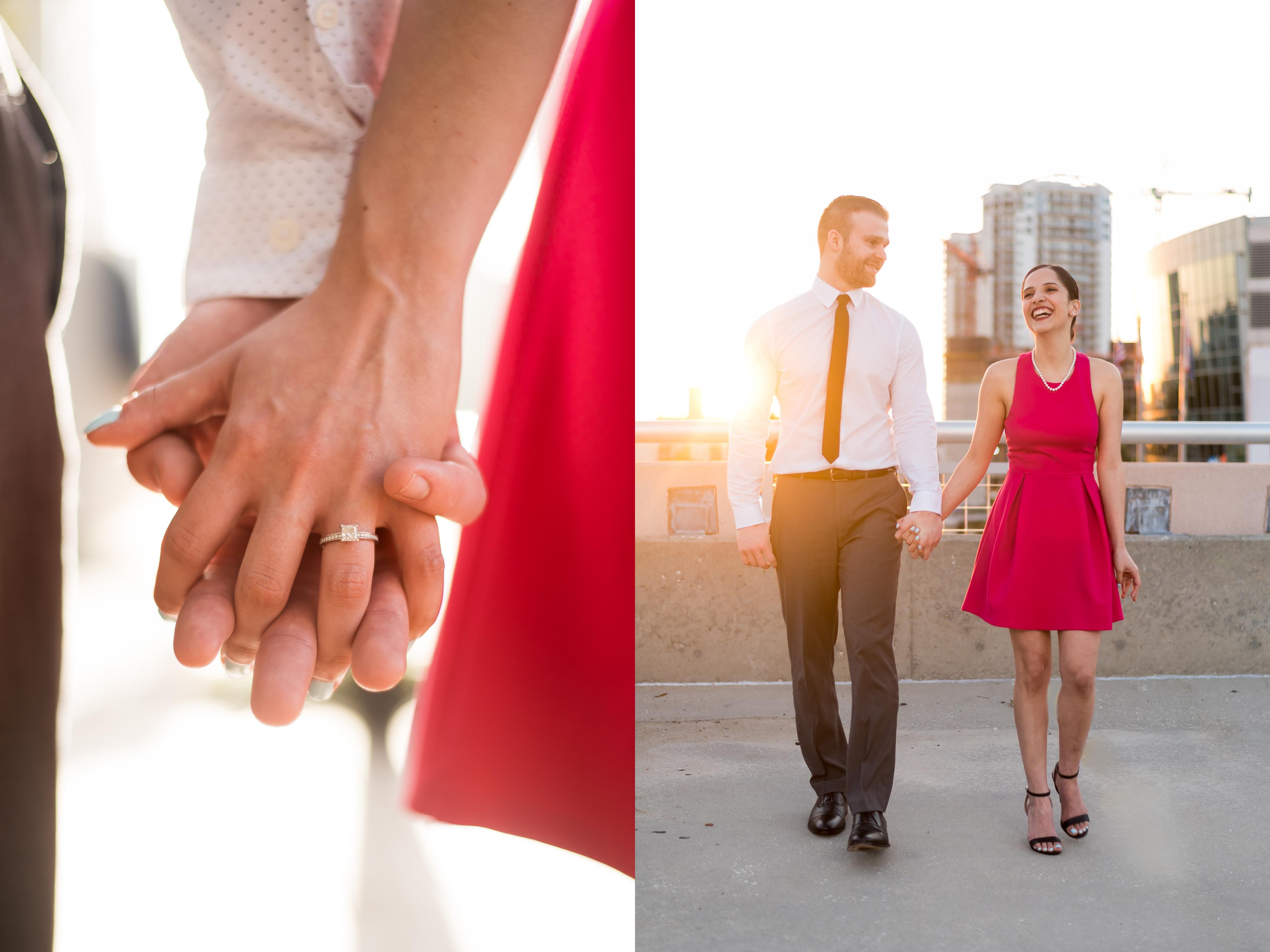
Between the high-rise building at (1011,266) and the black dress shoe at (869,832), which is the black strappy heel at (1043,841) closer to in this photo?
the black dress shoe at (869,832)

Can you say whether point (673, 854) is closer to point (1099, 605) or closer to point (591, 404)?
point (1099, 605)

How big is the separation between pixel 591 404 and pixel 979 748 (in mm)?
3613

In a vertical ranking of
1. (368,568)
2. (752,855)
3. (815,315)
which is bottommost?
(752,855)

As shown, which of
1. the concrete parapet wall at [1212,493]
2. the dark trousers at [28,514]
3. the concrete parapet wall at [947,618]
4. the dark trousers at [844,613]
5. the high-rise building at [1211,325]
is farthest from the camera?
the high-rise building at [1211,325]

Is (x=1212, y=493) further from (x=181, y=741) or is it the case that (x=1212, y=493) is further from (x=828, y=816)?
(x=181, y=741)

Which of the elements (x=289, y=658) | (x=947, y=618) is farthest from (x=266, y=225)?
(x=947, y=618)

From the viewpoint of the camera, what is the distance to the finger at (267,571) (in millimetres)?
1037

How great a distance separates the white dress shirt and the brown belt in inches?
0.5

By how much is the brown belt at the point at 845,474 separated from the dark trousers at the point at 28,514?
2687 millimetres

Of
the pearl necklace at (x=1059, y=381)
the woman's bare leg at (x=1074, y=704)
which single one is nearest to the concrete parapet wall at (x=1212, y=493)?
the pearl necklace at (x=1059, y=381)

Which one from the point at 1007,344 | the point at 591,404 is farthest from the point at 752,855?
the point at 1007,344

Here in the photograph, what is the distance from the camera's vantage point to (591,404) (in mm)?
1448

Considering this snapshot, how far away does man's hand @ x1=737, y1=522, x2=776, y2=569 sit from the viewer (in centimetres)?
375

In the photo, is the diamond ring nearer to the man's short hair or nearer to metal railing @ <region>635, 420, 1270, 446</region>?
the man's short hair
